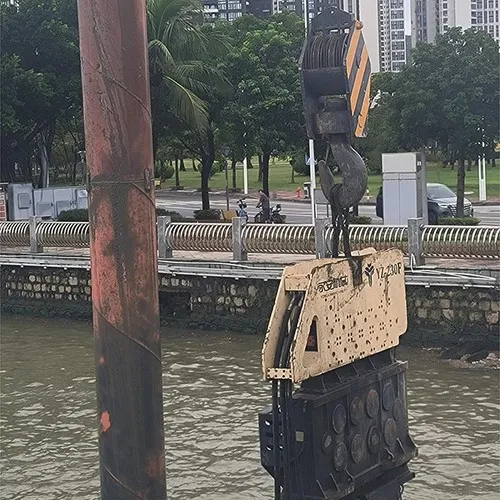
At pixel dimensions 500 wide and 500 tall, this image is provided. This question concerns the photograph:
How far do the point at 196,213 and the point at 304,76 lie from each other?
24.7m

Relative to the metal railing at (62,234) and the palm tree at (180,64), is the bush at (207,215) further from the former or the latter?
the metal railing at (62,234)

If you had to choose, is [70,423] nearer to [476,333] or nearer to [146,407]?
[476,333]

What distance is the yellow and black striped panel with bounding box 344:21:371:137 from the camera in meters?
4.34

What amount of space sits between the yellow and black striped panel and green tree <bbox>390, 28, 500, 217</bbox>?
68.8 ft

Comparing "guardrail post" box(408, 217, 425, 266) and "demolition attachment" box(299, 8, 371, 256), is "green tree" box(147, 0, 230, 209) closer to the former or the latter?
"guardrail post" box(408, 217, 425, 266)

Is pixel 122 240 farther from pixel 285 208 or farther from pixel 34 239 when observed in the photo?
pixel 285 208

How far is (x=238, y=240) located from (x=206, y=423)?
5.71m

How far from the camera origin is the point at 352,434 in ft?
14.4

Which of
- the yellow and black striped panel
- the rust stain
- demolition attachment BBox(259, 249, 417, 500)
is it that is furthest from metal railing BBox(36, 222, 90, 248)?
the rust stain

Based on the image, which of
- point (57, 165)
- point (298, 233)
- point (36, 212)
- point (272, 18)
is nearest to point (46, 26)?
point (36, 212)

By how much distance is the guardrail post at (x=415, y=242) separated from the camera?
14141mm

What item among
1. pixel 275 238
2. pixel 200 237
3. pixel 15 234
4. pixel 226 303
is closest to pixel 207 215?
pixel 15 234

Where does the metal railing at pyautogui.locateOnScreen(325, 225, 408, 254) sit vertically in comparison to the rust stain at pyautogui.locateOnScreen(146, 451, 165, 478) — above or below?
above

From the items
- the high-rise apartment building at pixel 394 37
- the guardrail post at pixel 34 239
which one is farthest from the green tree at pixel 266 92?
the high-rise apartment building at pixel 394 37
